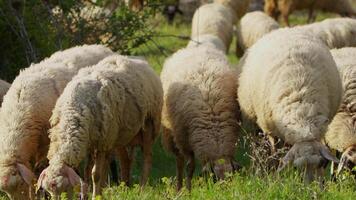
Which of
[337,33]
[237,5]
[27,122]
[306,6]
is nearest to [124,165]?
[27,122]

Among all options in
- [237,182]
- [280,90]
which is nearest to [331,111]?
[280,90]

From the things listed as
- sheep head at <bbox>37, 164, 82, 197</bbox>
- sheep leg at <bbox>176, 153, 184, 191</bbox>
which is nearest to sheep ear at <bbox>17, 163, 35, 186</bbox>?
sheep head at <bbox>37, 164, 82, 197</bbox>

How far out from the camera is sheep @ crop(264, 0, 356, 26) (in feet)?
72.8

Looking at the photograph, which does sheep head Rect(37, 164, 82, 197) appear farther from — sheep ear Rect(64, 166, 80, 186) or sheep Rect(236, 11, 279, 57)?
sheep Rect(236, 11, 279, 57)

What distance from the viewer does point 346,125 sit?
9.84m

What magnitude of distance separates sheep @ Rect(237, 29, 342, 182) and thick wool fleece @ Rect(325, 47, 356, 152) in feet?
1.29

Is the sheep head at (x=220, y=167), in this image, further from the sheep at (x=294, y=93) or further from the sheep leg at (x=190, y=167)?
the sheep leg at (x=190, y=167)

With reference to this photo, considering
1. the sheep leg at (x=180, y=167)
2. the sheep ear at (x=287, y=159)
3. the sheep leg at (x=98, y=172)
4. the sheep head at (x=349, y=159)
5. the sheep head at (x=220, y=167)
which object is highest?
the sheep ear at (x=287, y=159)

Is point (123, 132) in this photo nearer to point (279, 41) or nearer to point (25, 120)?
point (25, 120)

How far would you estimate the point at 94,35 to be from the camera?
44.4 feet

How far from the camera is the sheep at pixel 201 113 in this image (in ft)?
31.2

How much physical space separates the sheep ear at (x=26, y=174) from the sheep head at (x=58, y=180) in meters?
0.53

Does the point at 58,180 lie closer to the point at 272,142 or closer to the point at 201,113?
the point at 201,113

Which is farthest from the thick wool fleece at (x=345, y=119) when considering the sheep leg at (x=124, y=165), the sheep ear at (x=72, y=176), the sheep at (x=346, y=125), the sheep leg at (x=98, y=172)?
the sheep ear at (x=72, y=176)
